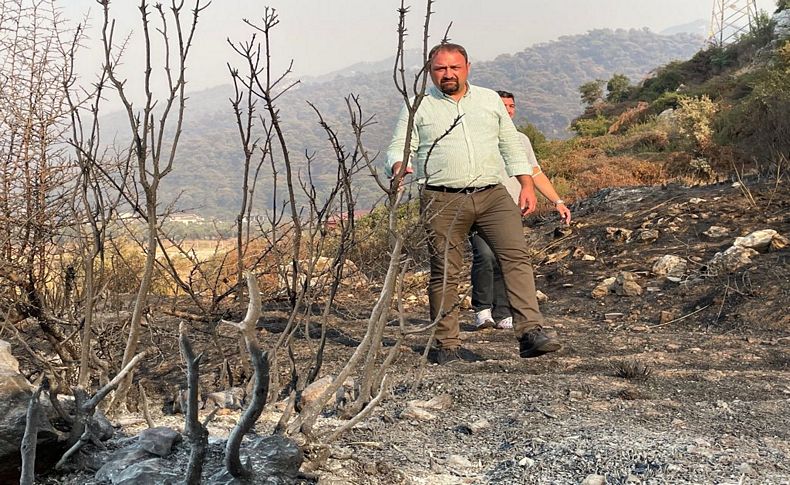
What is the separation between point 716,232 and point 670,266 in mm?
1075

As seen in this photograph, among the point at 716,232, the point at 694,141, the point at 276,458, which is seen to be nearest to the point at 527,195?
the point at 276,458

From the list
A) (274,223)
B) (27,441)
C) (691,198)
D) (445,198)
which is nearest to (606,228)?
(691,198)

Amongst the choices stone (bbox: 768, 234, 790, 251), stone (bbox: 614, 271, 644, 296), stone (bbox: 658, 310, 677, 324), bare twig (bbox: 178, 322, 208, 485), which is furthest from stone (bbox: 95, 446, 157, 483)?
stone (bbox: 768, 234, 790, 251)

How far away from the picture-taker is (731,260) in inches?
217

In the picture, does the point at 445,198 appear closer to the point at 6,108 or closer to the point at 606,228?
the point at 6,108

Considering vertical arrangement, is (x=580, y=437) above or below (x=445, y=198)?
below

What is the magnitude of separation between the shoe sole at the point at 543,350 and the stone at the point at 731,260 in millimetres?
2755

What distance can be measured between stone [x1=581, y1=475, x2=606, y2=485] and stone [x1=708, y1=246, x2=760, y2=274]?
4.22m

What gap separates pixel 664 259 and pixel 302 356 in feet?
12.0

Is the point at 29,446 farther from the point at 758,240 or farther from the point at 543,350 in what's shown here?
the point at 758,240

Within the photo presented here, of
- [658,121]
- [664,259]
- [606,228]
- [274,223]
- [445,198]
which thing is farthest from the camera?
[658,121]

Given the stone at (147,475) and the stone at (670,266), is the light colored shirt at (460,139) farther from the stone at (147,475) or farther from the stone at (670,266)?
the stone at (670,266)

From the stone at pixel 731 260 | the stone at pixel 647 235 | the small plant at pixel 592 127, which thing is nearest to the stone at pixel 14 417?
the stone at pixel 731 260

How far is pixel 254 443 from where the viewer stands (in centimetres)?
162
